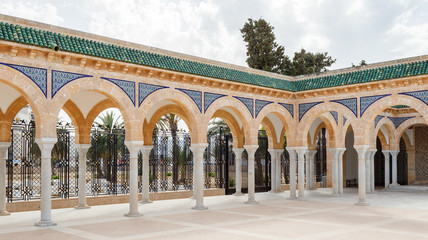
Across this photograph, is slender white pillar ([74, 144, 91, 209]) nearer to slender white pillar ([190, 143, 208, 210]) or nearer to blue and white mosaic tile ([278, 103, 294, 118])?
slender white pillar ([190, 143, 208, 210])

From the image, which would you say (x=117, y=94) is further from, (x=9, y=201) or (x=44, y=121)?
(x=9, y=201)

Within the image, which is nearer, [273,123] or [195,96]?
[195,96]

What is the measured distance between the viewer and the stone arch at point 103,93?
1023 cm

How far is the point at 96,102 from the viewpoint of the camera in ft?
43.8

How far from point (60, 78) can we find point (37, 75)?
1.92 ft

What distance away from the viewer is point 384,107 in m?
13.9

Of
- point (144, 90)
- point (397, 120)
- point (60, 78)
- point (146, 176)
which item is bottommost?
point (146, 176)

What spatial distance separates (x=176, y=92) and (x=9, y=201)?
6.12 meters

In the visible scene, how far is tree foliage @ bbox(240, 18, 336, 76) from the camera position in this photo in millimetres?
29031

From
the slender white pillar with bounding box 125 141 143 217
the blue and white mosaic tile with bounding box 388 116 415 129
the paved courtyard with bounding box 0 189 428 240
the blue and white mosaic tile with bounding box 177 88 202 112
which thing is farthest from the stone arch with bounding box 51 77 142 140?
the blue and white mosaic tile with bounding box 388 116 415 129

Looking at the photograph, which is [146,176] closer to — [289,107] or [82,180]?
[82,180]

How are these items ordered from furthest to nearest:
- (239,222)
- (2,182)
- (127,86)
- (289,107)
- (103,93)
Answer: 1. (289,107)
2. (2,182)
3. (127,86)
4. (103,93)
5. (239,222)

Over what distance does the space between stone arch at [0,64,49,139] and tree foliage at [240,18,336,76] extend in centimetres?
2031

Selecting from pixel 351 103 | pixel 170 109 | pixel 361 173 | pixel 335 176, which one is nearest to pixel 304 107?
pixel 351 103
